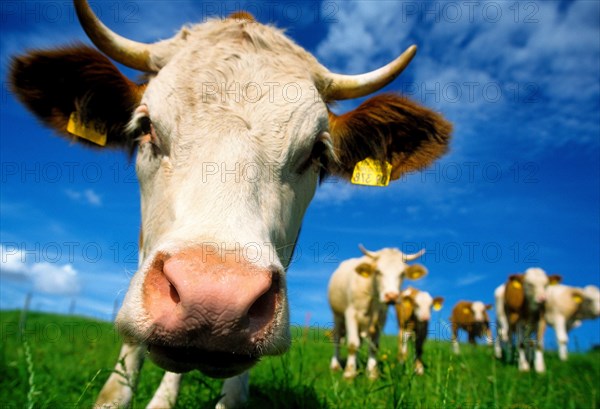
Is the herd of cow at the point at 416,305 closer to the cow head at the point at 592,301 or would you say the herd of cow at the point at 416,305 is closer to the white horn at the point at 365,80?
the cow head at the point at 592,301

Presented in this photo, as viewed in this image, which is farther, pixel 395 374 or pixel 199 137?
pixel 395 374

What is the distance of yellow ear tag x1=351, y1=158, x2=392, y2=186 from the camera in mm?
4145

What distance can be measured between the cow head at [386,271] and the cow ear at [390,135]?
4.33 m

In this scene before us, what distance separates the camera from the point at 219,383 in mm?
4406

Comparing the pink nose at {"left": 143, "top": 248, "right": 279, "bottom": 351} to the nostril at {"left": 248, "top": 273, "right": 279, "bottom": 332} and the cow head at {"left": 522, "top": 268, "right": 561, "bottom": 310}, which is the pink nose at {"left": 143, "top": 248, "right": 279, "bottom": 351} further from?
the cow head at {"left": 522, "top": 268, "right": 561, "bottom": 310}

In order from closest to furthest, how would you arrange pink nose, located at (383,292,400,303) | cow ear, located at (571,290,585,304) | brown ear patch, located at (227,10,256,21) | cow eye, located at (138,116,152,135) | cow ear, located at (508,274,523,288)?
cow eye, located at (138,116,152,135) < brown ear patch, located at (227,10,256,21) < pink nose, located at (383,292,400,303) < cow ear, located at (508,274,523,288) < cow ear, located at (571,290,585,304)

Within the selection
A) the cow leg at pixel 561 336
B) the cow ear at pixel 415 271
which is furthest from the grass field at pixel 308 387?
the cow leg at pixel 561 336

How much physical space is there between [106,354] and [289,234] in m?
5.77

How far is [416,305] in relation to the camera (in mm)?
10391

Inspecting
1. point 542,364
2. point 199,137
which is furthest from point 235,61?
point 542,364

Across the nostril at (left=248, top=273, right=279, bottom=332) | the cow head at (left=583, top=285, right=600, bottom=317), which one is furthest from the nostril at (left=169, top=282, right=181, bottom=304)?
the cow head at (left=583, top=285, right=600, bottom=317)

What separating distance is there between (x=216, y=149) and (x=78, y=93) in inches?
82.1

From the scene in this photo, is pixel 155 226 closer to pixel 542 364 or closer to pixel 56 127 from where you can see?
pixel 56 127

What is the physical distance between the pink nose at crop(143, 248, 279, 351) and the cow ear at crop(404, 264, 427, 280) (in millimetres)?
8339
